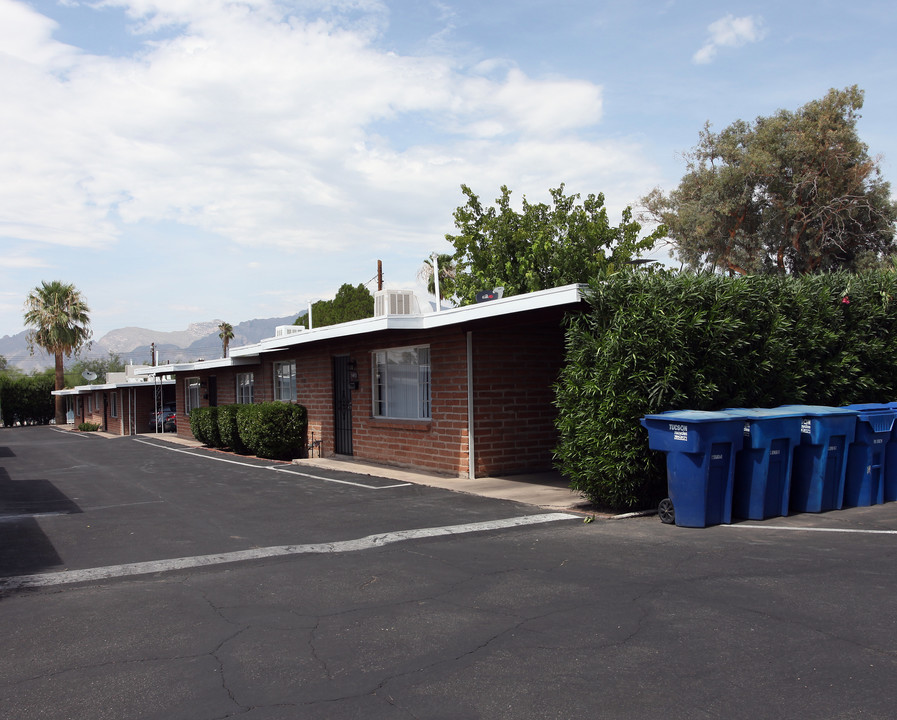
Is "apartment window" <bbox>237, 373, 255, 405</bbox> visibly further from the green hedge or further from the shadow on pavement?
the green hedge

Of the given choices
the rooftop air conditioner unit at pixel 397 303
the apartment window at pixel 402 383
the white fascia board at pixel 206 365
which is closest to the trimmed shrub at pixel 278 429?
the apartment window at pixel 402 383

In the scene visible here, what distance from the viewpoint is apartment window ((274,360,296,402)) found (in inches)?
766

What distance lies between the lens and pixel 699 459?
7848 millimetres

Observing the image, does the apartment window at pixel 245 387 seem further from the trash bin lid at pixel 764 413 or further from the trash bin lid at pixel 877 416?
the trash bin lid at pixel 877 416

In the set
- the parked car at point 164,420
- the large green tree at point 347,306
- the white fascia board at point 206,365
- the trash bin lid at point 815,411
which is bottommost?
the parked car at point 164,420

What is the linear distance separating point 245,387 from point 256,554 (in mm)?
16706

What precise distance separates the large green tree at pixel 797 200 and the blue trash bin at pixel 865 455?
65.1 ft

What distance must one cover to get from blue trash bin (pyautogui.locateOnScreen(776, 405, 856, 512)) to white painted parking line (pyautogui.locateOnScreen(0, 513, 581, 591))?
265cm

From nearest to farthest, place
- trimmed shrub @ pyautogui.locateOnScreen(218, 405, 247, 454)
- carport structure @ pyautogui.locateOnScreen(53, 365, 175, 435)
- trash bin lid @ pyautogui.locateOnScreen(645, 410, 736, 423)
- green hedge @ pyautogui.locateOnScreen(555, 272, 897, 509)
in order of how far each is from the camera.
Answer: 1. trash bin lid @ pyautogui.locateOnScreen(645, 410, 736, 423)
2. green hedge @ pyautogui.locateOnScreen(555, 272, 897, 509)
3. trimmed shrub @ pyautogui.locateOnScreen(218, 405, 247, 454)
4. carport structure @ pyautogui.locateOnScreen(53, 365, 175, 435)

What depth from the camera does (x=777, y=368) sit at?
9523 mm

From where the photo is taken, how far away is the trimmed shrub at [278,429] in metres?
17.6

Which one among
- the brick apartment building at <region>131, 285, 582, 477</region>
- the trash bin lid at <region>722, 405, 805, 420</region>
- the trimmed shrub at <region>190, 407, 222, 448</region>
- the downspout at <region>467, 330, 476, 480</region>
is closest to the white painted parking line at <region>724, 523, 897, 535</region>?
the trash bin lid at <region>722, 405, 805, 420</region>

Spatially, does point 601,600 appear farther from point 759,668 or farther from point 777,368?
point 777,368

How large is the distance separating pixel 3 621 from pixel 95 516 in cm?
479
